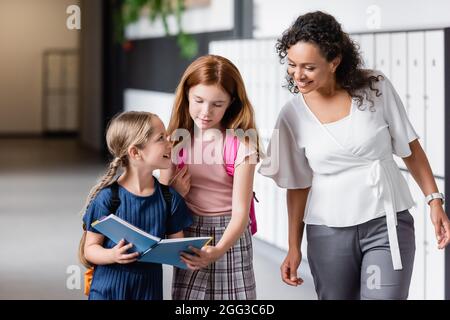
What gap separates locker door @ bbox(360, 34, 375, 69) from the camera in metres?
3.99

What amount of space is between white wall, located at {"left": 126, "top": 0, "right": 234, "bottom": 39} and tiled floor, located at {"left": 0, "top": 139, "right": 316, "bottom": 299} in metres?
1.68

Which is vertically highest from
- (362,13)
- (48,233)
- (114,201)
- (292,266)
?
(362,13)

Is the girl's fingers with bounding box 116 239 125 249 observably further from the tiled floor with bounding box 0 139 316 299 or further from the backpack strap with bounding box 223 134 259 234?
the tiled floor with bounding box 0 139 316 299

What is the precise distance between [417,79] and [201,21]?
410 cm

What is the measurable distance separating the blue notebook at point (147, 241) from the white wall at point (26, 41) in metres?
14.0

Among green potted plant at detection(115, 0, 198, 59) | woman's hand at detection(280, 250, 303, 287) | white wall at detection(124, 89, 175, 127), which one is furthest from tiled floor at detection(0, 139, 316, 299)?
green potted plant at detection(115, 0, 198, 59)

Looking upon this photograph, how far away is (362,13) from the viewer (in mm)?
4441

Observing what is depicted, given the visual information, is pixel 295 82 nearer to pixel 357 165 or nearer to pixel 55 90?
pixel 357 165

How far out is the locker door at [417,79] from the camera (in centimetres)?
360

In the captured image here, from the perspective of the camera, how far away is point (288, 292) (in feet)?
15.1

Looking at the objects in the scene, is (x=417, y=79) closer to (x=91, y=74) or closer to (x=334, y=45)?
(x=334, y=45)

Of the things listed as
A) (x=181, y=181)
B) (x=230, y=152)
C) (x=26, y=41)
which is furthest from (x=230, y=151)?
(x=26, y=41)

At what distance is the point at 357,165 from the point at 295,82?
0.26 meters

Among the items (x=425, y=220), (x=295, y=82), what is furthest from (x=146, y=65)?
(x=295, y=82)
